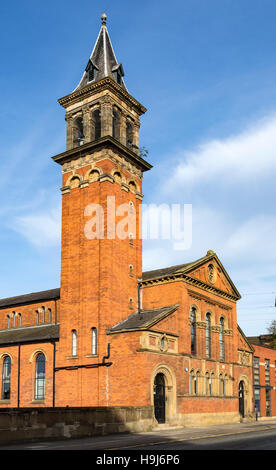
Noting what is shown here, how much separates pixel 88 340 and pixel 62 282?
5.34 metres

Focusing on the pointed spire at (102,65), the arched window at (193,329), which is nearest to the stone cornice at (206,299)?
the arched window at (193,329)

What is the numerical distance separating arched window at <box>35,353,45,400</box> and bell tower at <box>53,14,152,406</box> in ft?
7.77

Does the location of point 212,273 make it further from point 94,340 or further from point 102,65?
point 102,65

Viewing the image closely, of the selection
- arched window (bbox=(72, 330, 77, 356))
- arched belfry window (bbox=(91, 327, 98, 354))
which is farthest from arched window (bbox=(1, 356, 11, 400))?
arched belfry window (bbox=(91, 327, 98, 354))

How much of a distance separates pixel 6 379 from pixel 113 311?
1269 centimetres

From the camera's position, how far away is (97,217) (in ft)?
122

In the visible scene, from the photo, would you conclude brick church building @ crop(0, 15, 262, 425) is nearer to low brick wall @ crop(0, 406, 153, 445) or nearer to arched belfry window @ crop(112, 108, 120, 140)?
arched belfry window @ crop(112, 108, 120, 140)

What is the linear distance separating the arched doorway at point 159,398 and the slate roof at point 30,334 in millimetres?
8749

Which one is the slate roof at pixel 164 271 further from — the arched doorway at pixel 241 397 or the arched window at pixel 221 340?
the arched doorway at pixel 241 397

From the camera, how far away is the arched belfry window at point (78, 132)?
40.8m

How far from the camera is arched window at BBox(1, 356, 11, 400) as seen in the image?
40438 mm

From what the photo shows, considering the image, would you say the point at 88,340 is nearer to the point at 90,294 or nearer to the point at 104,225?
the point at 90,294

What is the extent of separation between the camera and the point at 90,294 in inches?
1415
